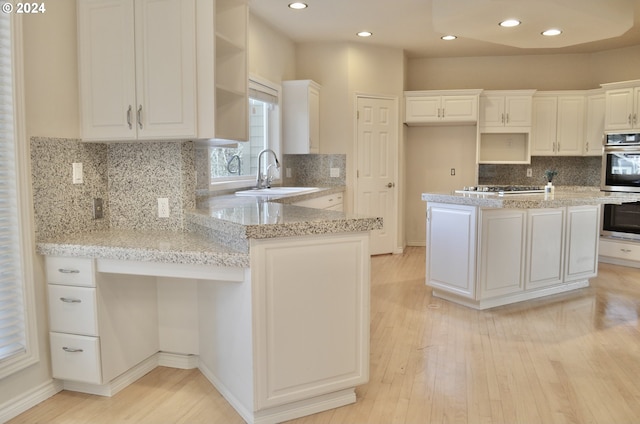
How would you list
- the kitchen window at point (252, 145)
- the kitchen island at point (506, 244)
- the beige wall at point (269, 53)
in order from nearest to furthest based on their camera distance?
the kitchen island at point (506, 244) < the kitchen window at point (252, 145) < the beige wall at point (269, 53)

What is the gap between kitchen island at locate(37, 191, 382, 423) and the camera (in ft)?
7.21

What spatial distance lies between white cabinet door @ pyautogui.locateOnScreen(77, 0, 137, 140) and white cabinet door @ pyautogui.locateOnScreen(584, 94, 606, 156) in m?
5.66

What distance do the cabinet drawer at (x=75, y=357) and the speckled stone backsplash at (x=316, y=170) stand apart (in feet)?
12.3

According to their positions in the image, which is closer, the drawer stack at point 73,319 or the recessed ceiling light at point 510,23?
the drawer stack at point 73,319

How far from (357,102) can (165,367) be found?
13.3ft

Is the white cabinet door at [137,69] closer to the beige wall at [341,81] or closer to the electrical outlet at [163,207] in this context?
the electrical outlet at [163,207]

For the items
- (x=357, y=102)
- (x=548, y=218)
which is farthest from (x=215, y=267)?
(x=357, y=102)

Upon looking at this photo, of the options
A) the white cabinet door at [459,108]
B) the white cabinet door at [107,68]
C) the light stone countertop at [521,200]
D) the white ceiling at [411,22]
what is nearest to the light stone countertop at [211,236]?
the white cabinet door at [107,68]

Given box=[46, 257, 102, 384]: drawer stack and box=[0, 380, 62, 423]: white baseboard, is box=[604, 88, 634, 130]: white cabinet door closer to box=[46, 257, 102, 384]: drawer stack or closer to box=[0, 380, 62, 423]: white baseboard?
box=[46, 257, 102, 384]: drawer stack

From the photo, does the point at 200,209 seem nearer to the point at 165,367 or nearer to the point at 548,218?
the point at 165,367

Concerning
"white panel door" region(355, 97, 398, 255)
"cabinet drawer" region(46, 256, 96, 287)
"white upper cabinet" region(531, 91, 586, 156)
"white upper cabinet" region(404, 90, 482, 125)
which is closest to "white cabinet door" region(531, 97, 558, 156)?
"white upper cabinet" region(531, 91, 586, 156)

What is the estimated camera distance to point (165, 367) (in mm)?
2895

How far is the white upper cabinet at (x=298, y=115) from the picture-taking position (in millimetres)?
5547

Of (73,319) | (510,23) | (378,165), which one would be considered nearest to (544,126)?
(378,165)
